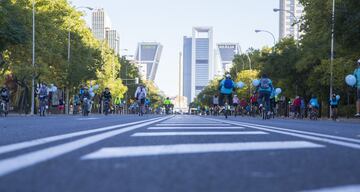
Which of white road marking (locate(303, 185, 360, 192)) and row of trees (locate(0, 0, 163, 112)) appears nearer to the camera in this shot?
white road marking (locate(303, 185, 360, 192))

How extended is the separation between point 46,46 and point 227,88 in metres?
26.5

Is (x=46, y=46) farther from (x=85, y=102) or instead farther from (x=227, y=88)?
(x=227, y=88)

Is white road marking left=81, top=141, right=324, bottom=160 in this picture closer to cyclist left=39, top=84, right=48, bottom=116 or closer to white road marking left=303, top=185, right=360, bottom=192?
white road marking left=303, top=185, right=360, bottom=192

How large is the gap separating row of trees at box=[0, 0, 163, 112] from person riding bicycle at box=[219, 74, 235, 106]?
13328 mm

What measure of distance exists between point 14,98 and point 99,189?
6247 cm

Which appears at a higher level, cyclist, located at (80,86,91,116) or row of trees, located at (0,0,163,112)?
row of trees, located at (0,0,163,112)

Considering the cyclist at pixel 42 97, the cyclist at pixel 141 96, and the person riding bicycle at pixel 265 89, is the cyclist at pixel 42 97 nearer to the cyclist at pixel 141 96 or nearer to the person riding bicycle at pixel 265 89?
the cyclist at pixel 141 96

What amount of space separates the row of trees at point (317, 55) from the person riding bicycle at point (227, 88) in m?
4.80

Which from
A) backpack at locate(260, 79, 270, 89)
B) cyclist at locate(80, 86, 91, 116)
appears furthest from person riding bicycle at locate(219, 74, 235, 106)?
cyclist at locate(80, 86, 91, 116)

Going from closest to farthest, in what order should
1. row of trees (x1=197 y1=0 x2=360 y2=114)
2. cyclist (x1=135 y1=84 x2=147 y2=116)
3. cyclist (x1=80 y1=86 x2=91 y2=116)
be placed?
row of trees (x1=197 y1=0 x2=360 y2=114) → cyclist (x1=80 y1=86 x2=91 y2=116) → cyclist (x1=135 y1=84 x2=147 y2=116)

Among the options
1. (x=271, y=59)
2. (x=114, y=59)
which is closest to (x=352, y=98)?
(x=271, y=59)

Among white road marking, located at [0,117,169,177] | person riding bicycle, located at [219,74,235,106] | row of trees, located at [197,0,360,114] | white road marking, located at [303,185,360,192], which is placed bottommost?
white road marking, located at [0,117,169,177]

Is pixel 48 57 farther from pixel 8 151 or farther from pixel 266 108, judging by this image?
pixel 8 151

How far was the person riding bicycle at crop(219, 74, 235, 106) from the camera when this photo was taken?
23250mm
